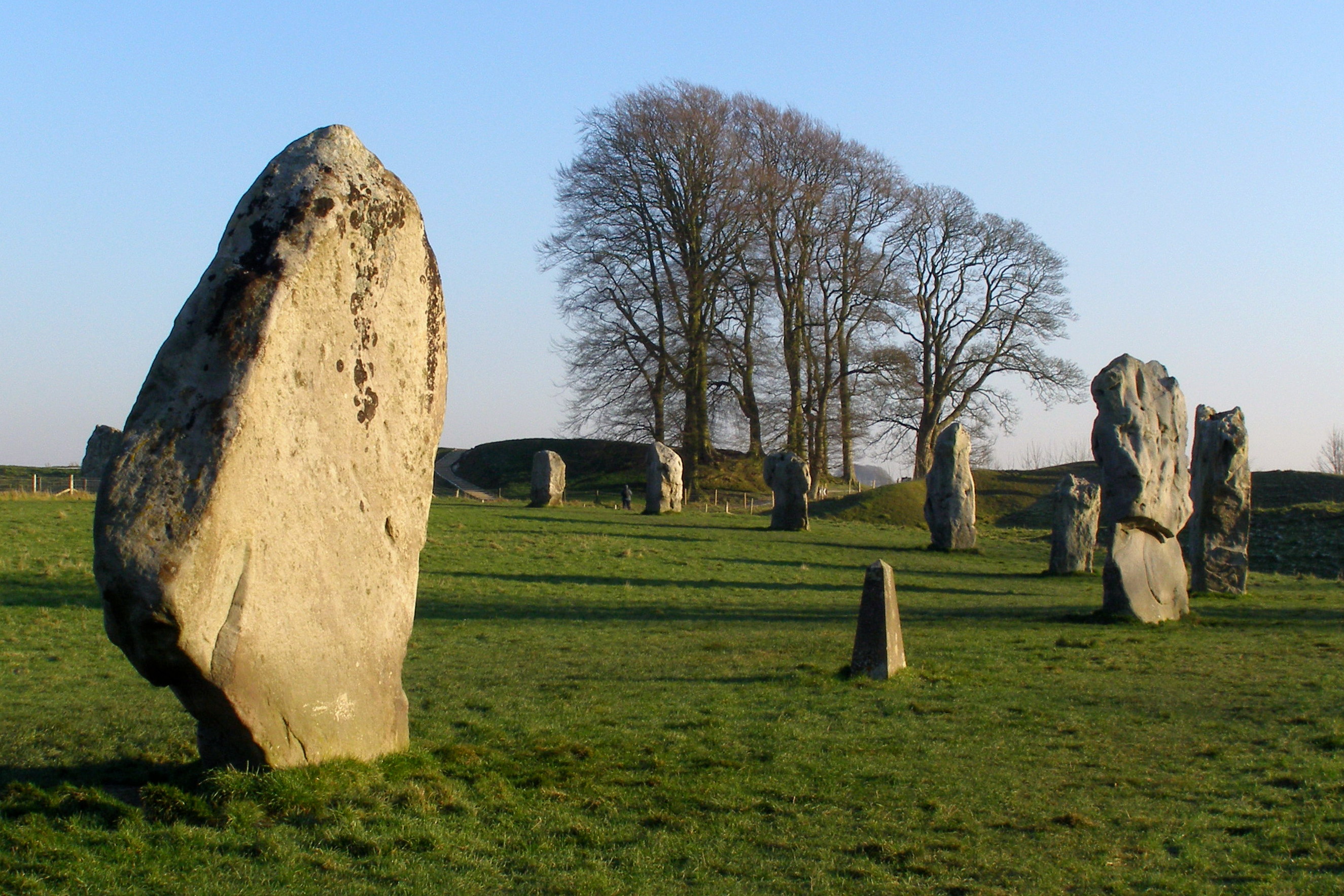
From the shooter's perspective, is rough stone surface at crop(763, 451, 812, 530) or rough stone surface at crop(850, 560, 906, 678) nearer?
rough stone surface at crop(850, 560, 906, 678)

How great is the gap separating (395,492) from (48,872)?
8.72ft

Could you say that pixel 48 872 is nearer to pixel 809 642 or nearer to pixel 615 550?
pixel 809 642

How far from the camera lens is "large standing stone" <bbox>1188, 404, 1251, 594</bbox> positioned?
19.0m

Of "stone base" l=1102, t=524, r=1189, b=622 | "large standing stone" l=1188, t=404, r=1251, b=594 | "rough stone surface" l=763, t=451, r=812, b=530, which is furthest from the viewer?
"rough stone surface" l=763, t=451, r=812, b=530

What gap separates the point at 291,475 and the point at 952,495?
23.2 metres

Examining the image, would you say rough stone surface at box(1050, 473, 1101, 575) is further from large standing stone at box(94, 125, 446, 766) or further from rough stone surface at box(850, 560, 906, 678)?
large standing stone at box(94, 125, 446, 766)

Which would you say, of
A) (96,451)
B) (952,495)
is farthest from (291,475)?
(96,451)

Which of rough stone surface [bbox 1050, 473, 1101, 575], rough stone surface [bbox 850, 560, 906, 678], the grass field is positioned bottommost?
the grass field

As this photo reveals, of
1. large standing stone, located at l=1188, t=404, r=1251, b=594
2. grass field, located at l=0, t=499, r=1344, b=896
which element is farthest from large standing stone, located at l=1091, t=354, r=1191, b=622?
large standing stone, located at l=1188, t=404, r=1251, b=594

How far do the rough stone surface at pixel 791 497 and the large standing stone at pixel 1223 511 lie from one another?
41.9ft

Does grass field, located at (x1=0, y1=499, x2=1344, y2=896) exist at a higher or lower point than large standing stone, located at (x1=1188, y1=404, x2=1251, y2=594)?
lower

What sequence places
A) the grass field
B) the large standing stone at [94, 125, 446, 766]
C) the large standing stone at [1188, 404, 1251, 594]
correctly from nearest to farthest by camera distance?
the grass field → the large standing stone at [94, 125, 446, 766] → the large standing stone at [1188, 404, 1251, 594]

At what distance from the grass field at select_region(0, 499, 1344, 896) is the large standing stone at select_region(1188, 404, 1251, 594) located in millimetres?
4579

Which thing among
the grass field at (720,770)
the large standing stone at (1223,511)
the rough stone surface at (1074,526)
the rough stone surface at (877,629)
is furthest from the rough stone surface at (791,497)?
the rough stone surface at (877,629)
